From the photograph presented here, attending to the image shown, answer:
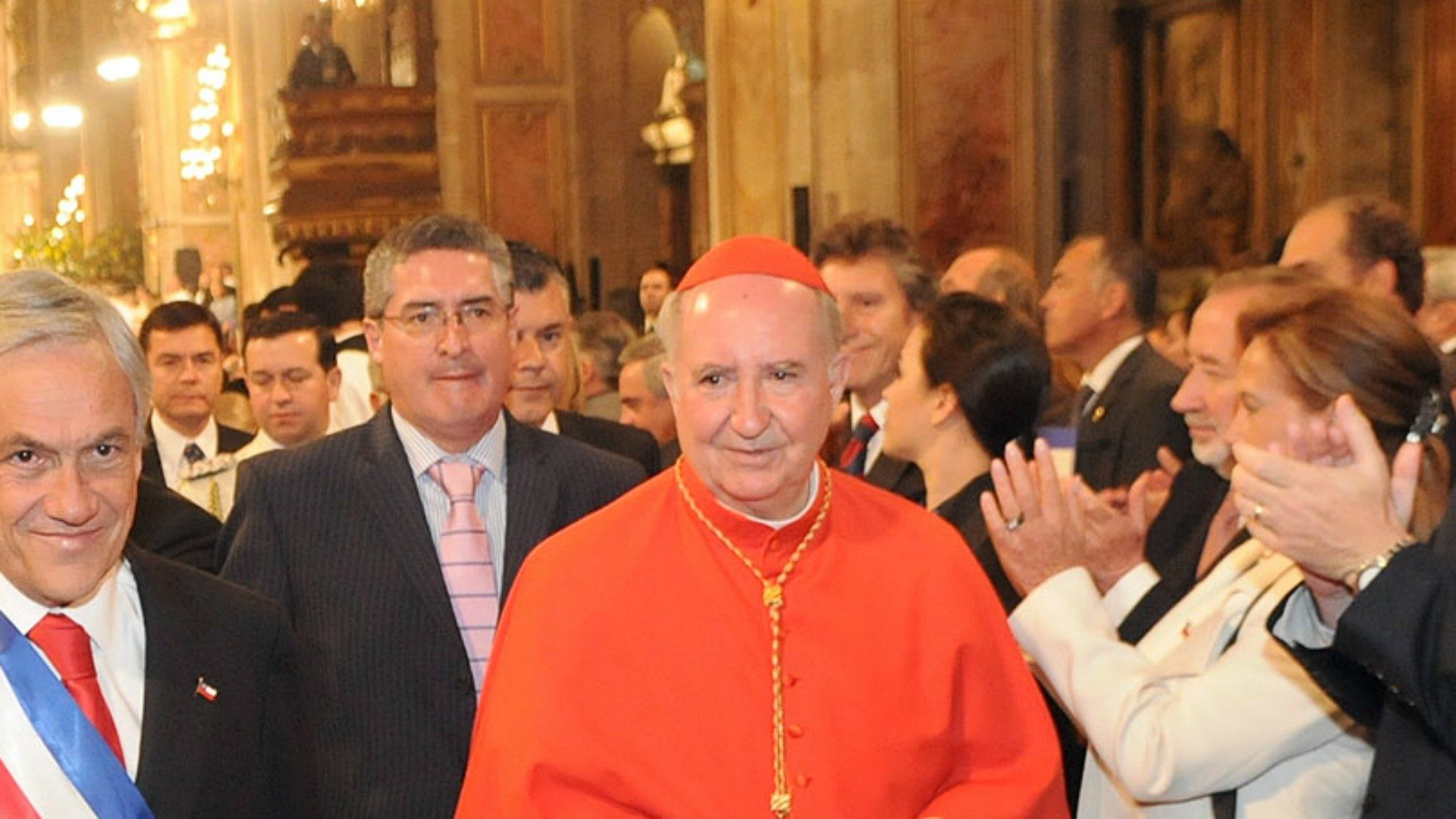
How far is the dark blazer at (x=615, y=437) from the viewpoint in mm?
5691

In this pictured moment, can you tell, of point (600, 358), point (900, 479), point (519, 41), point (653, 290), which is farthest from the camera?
point (519, 41)

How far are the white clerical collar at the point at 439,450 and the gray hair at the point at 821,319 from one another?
988 millimetres

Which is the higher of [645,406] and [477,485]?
[477,485]

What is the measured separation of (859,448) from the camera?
5.73 metres

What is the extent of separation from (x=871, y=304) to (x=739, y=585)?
2812mm

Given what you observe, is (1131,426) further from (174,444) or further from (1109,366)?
(174,444)

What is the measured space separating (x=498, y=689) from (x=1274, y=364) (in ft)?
4.54

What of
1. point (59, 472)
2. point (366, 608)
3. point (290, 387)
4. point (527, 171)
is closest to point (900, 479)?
point (366, 608)

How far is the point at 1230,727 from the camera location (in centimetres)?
332

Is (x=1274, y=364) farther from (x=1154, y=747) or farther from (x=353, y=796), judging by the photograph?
(x=353, y=796)

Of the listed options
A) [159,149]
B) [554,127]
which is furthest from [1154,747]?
[159,149]

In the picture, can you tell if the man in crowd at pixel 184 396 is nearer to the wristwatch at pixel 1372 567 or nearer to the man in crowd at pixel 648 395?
the man in crowd at pixel 648 395

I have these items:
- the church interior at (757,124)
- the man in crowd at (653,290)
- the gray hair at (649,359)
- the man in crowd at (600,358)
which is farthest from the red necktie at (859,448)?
the man in crowd at (653,290)

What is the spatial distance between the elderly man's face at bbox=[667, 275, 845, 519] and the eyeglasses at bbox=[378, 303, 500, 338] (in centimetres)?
106
